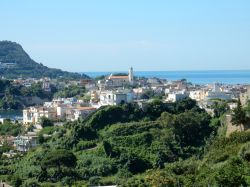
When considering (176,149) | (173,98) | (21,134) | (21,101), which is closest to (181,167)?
(176,149)

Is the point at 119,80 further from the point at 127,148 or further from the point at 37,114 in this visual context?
the point at 127,148

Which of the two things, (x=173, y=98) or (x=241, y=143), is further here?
(x=173, y=98)

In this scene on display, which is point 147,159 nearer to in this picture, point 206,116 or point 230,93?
point 206,116

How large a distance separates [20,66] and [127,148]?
90.8 meters

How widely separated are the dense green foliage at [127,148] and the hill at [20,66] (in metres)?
71.9

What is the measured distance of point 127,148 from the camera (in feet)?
98.4

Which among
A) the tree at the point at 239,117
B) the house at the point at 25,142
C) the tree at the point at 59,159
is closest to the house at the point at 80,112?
the house at the point at 25,142

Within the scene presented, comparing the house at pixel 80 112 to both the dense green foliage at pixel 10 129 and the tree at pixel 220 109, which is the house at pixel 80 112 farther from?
the tree at pixel 220 109

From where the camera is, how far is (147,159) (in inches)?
1139

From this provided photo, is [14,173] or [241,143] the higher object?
[241,143]

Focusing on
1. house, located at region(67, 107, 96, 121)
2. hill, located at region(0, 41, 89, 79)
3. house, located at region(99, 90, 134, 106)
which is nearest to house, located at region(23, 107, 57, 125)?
house, located at region(67, 107, 96, 121)

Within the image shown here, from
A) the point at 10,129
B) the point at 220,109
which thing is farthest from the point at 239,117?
the point at 10,129

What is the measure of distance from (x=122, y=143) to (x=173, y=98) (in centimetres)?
1517

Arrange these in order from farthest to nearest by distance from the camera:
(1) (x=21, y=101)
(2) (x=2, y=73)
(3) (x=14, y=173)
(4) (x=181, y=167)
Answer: (2) (x=2, y=73) → (1) (x=21, y=101) → (3) (x=14, y=173) → (4) (x=181, y=167)
